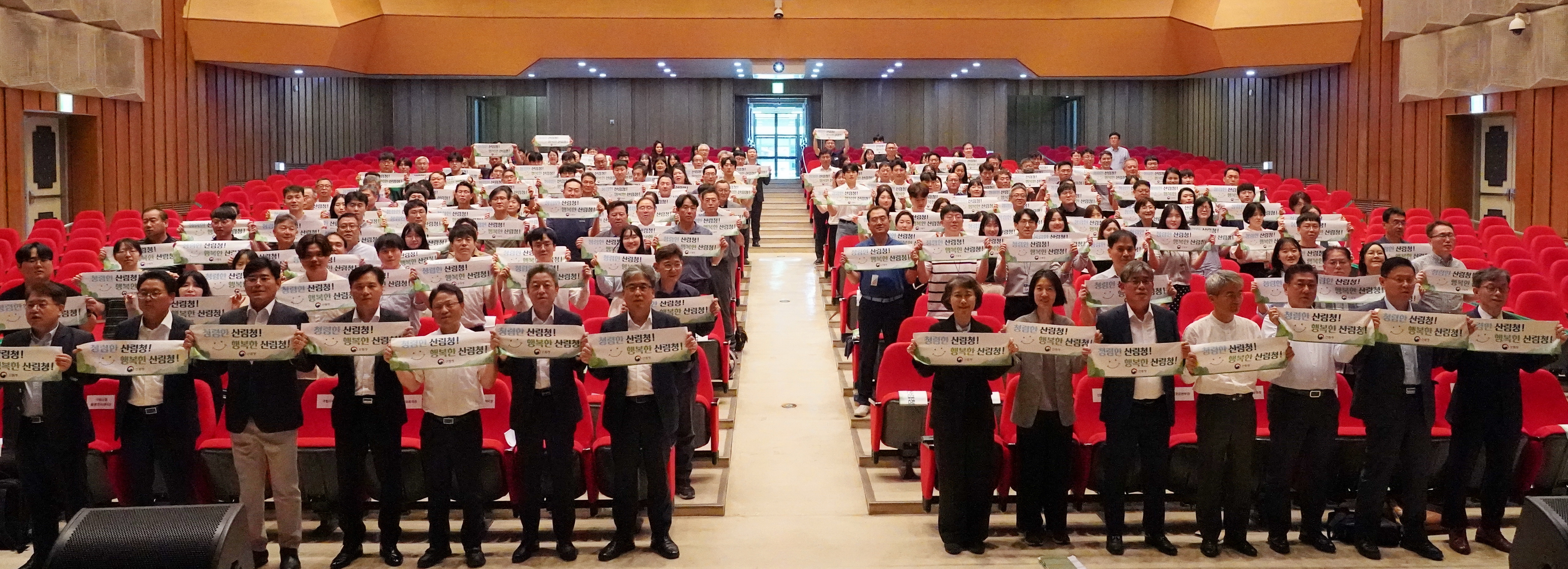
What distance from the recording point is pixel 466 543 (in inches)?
249

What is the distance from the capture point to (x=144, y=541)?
4.28 m

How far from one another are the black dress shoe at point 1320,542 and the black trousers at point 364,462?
15.6 ft

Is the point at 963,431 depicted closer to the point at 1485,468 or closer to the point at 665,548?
the point at 665,548

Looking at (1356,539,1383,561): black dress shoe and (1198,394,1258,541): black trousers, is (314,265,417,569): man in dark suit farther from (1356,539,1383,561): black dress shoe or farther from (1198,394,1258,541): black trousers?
(1356,539,1383,561): black dress shoe

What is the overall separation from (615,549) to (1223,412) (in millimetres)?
3174

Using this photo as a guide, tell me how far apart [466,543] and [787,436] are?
112 inches

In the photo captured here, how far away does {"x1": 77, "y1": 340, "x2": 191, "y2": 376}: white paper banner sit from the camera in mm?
5898

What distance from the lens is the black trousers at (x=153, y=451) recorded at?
6188mm

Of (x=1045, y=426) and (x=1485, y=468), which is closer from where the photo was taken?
(x=1045, y=426)

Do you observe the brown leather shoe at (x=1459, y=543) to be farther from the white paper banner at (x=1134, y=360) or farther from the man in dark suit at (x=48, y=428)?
the man in dark suit at (x=48, y=428)

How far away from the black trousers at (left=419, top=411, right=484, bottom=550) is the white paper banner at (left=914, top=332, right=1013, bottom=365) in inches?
90.8

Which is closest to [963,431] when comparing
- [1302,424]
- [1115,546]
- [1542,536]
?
[1115,546]

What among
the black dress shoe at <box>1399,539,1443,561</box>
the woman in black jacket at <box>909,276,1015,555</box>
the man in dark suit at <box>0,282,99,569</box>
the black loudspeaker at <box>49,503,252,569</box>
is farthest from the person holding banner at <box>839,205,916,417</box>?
the black loudspeaker at <box>49,503,252,569</box>

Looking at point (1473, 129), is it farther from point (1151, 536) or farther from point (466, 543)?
point (466, 543)
